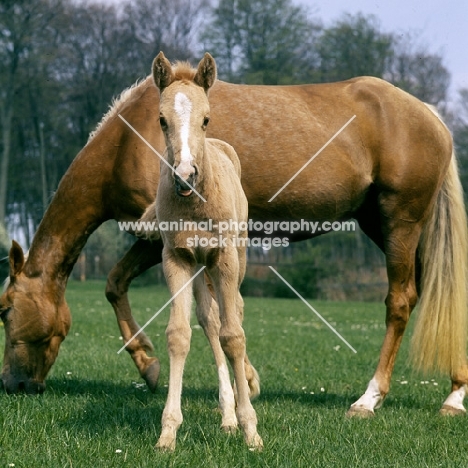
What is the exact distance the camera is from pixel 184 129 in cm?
375

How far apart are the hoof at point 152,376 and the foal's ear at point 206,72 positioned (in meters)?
2.89

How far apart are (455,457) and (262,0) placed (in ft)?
70.2

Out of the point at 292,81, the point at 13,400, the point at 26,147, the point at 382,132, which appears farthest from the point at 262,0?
the point at 13,400

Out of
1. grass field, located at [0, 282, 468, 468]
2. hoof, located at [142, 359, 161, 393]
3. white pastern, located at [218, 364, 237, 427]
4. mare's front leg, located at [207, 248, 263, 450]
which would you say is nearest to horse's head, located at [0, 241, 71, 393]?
grass field, located at [0, 282, 468, 468]

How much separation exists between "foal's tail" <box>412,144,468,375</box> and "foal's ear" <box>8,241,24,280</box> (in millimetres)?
3397

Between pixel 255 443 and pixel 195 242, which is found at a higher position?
pixel 195 242

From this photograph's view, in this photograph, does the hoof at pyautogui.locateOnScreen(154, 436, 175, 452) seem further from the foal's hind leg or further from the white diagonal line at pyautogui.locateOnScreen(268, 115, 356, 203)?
the white diagonal line at pyautogui.locateOnScreen(268, 115, 356, 203)

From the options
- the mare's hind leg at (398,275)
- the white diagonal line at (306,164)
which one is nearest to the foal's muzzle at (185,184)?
the white diagonal line at (306,164)

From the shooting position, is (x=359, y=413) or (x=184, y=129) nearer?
(x=184, y=129)

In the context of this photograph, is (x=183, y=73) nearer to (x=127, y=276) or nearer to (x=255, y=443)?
(x=255, y=443)

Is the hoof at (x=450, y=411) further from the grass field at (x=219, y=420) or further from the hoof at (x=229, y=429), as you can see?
the hoof at (x=229, y=429)

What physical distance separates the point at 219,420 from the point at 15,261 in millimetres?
2402

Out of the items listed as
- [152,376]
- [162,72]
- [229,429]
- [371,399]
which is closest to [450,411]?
[371,399]

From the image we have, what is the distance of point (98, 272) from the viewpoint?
129 ft
